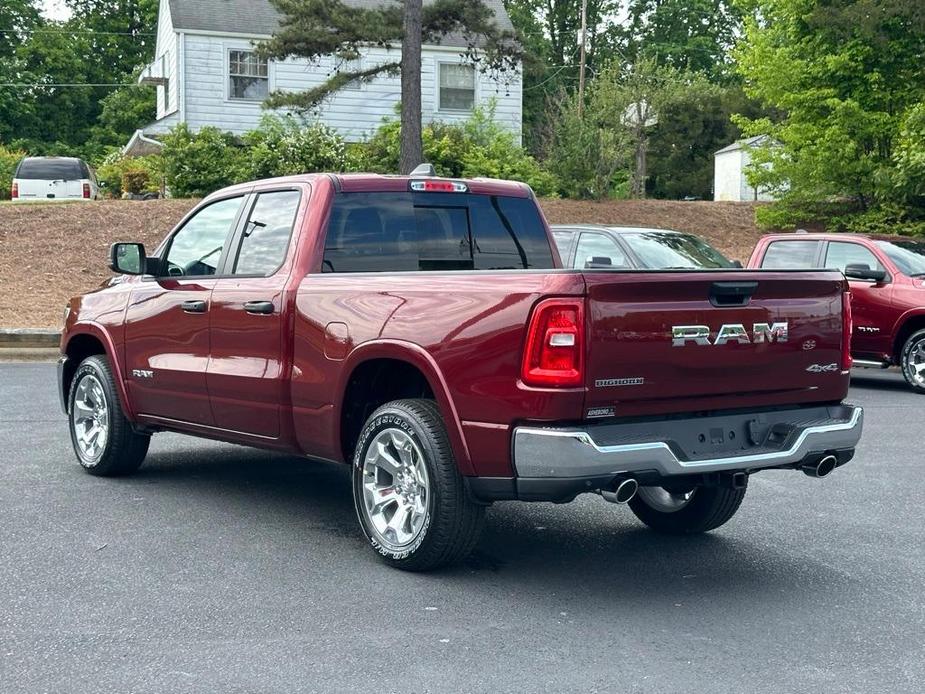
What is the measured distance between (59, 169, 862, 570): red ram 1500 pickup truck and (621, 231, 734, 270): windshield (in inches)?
247

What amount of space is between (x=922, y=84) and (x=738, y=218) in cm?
601

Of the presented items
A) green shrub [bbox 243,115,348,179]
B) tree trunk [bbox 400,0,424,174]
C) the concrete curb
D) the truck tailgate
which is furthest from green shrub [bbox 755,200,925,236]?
the truck tailgate

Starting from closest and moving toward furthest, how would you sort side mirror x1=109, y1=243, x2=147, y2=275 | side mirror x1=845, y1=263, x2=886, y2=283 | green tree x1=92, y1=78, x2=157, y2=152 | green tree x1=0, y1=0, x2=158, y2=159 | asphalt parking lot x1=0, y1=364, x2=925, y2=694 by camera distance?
asphalt parking lot x1=0, y1=364, x2=925, y2=694
side mirror x1=109, y1=243, x2=147, y2=275
side mirror x1=845, y1=263, x2=886, y2=283
green tree x1=92, y1=78, x2=157, y2=152
green tree x1=0, y1=0, x2=158, y2=159

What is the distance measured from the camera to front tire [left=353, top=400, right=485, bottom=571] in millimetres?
5754

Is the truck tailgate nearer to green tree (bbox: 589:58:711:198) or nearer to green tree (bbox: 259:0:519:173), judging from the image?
green tree (bbox: 259:0:519:173)

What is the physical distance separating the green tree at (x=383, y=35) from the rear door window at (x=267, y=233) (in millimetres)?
16601

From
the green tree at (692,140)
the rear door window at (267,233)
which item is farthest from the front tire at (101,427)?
the green tree at (692,140)

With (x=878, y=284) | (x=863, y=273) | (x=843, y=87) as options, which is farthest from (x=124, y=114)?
(x=863, y=273)

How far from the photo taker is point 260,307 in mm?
6859

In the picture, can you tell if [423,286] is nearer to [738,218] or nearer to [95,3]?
[738,218]

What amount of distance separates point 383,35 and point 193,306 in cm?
1779

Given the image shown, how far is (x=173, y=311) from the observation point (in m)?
7.68

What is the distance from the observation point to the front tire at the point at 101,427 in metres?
8.29

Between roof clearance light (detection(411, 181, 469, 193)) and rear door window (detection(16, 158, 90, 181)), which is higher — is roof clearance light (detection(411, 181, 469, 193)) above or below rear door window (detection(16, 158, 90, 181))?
below
